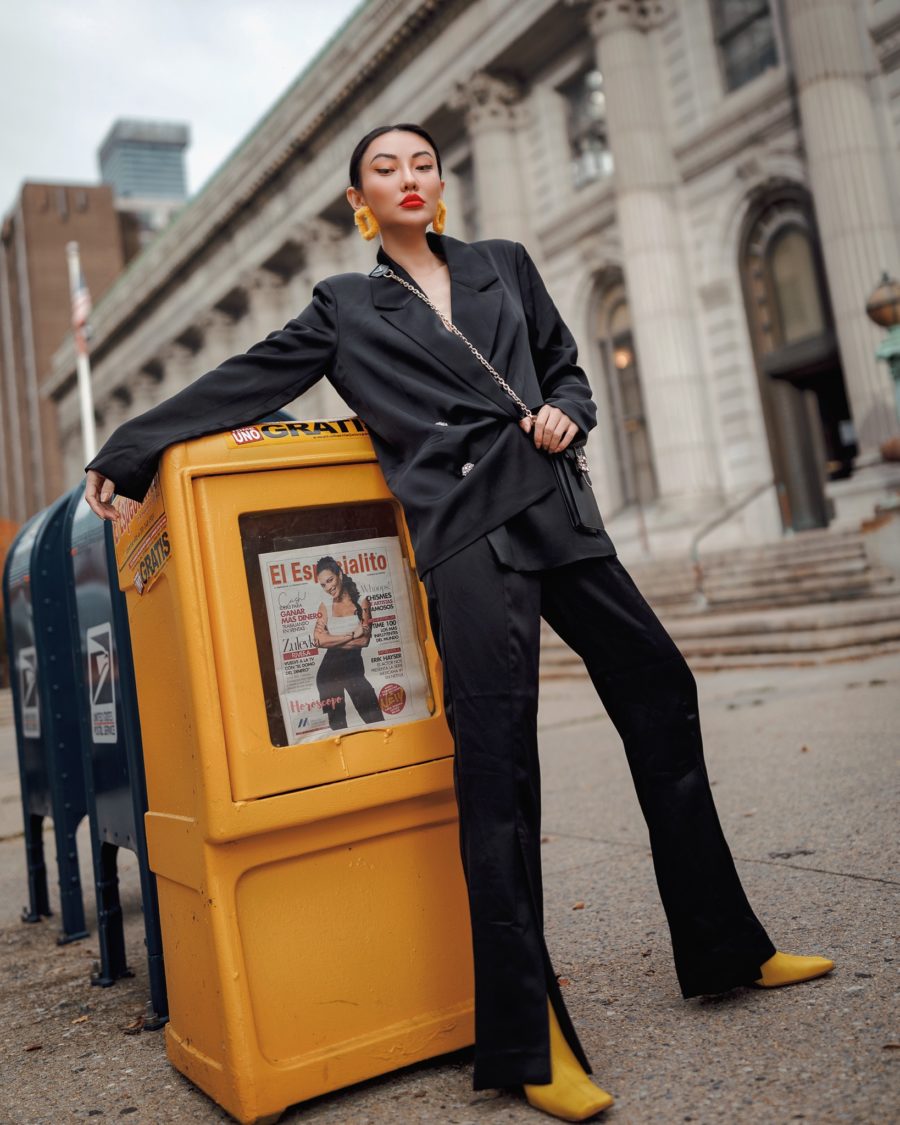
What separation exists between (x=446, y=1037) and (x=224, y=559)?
1.24 meters

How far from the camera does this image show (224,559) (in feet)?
7.95

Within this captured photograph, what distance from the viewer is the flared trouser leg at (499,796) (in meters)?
2.18

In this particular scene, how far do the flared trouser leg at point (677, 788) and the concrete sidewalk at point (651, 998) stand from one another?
5.0 inches

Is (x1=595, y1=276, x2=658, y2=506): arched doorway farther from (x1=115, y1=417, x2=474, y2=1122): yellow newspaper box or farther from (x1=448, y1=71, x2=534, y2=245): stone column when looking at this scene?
(x1=115, y1=417, x2=474, y2=1122): yellow newspaper box

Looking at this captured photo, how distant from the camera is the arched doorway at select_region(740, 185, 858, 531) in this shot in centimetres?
1784

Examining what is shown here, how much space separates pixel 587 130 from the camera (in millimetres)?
21625

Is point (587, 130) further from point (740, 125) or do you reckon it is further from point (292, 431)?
point (292, 431)

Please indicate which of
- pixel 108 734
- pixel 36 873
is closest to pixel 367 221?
pixel 108 734

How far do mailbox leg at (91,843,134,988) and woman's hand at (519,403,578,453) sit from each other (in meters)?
2.16

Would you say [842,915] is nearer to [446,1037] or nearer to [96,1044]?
[446,1037]

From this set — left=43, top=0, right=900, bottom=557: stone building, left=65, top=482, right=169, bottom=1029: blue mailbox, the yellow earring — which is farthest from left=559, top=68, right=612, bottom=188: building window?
the yellow earring

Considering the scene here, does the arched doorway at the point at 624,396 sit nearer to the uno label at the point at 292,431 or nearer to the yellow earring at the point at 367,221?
the yellow earring at the point at 367,221

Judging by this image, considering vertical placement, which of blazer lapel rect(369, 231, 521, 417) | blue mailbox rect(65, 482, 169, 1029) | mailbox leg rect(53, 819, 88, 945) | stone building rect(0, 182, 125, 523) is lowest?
mailbox leg rect(53, 819, 88, 945)

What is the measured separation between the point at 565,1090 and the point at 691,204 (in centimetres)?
1939
